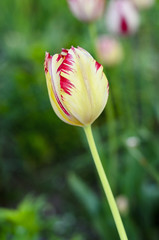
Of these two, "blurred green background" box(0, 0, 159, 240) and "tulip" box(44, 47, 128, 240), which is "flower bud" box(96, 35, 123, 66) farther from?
"tulip" box(44, 47, 128, 240)

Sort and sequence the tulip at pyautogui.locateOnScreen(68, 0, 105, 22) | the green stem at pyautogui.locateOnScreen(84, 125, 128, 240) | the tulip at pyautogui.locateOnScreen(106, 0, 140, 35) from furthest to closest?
the tulip at pyautogui.locateOnScreen(106, 0, 140, 35)
the tulip at pyautogui.locateOnScreen(68, 0, 105, 22)
the green stem at pyautogui.locateOnScreen(84, 125, 128, 240)

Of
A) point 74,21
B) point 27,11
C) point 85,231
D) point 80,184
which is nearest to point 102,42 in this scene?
point 80,184

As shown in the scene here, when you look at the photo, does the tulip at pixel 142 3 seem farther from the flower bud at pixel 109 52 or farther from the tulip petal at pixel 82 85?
the tulip petal at pixel 82 85

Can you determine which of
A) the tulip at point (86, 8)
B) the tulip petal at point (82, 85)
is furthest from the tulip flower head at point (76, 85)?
the tulip at point (86, 8)

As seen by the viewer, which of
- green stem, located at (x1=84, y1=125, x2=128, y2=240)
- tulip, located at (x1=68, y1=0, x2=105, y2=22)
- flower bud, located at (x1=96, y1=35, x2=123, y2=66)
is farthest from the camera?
flower bud, located at (x1=96, y1=35, x2=123, y2=66)

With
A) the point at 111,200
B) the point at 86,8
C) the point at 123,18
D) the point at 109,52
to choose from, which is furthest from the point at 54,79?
the point at 109,52

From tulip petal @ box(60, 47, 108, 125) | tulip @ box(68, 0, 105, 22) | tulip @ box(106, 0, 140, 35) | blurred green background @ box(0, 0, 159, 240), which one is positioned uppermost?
tulip @ box(68, 0, 105, 22)

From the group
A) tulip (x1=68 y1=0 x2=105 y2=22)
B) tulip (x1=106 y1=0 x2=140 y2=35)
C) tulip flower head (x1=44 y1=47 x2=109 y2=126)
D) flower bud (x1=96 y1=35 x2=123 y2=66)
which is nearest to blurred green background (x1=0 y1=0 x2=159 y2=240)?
flower bud (x1=96 y1=35 x2=123 y2=66)

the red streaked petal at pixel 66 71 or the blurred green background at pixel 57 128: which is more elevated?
the red streaked petal at pixel 66 71
